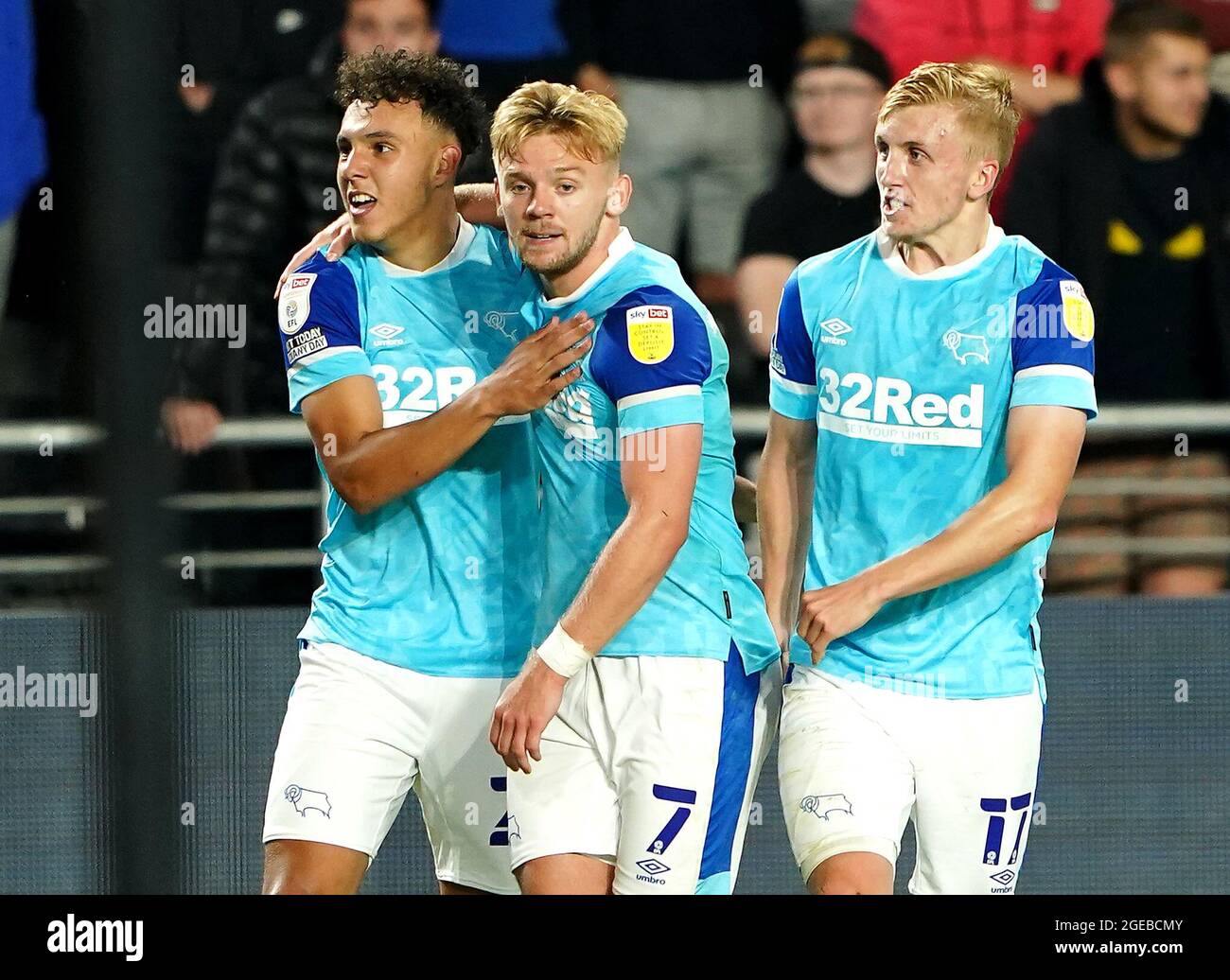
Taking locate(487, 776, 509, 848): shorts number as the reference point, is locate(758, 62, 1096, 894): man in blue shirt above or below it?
above

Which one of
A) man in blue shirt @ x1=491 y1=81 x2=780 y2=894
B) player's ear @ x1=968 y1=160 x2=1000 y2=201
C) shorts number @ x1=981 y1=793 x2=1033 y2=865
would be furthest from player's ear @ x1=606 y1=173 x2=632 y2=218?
shorts number @ x1=981 y1=793 x2=1033 y2=865

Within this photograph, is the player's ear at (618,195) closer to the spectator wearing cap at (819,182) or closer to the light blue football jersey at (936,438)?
the light blue football jersey at (936,438)

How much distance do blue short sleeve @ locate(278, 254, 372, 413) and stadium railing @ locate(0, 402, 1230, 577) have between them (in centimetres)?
62

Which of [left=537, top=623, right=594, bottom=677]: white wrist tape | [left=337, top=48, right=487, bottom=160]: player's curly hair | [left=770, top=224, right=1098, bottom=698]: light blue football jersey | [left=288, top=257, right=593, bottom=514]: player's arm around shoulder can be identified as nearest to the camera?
[left=537, top=623, right=594, bottom=677]: white wrist tape

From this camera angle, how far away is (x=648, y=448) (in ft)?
10.0

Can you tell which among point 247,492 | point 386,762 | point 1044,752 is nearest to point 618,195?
point 386,762

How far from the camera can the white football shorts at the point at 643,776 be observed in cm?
310

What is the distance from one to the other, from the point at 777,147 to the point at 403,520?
1.18 metres

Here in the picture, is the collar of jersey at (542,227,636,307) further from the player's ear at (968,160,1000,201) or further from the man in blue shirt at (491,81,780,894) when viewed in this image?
the player's ear at (968,160,1000,201)

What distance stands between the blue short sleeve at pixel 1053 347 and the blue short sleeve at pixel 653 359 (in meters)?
0.57

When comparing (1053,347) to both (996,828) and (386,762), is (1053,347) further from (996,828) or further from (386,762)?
(386,762)

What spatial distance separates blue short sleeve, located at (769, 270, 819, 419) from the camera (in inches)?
134

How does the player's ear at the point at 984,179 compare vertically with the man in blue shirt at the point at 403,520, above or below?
above

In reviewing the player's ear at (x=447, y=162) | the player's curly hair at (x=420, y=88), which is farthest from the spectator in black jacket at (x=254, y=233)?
the player's ear at (x=447, y=162)
